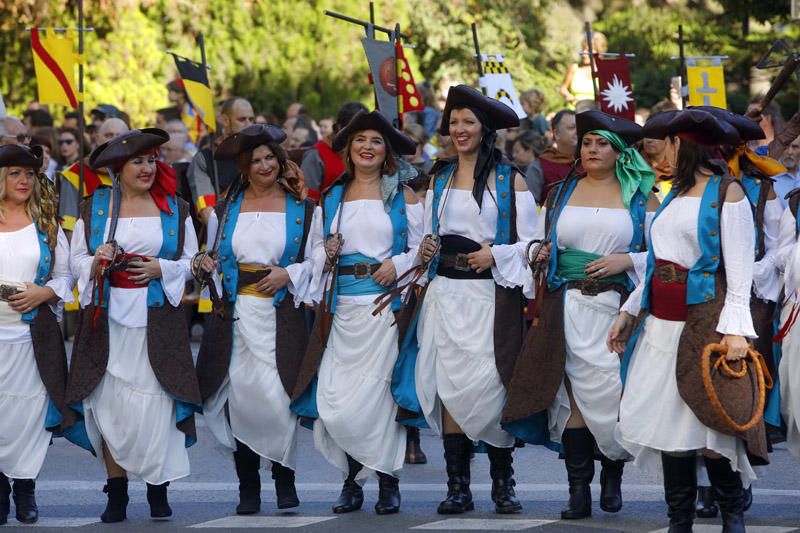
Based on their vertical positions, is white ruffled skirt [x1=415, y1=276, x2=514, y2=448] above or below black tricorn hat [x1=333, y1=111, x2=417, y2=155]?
below

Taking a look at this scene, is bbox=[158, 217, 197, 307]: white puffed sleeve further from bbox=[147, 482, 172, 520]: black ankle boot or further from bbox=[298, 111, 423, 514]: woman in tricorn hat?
bbox=[147, 482, 172, 520]: black ankle boot

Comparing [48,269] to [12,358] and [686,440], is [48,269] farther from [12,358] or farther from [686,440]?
[686,440]

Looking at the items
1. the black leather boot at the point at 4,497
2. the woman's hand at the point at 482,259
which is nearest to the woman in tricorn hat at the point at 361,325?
the woman's hand at the point at 482,259

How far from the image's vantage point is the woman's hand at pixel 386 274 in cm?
812

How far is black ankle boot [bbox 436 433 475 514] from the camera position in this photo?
7961 mm

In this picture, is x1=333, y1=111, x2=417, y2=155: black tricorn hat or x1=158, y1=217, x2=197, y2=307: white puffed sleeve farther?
x1=333, y1=111, x2=417, y2=155: black tricorn hat

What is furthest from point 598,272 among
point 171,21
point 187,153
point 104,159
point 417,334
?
point 171,21

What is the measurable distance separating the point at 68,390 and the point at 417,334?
1853 millimetres

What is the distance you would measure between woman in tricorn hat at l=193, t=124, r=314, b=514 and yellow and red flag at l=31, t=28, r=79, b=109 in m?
4.01

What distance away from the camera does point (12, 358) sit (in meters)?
7.96

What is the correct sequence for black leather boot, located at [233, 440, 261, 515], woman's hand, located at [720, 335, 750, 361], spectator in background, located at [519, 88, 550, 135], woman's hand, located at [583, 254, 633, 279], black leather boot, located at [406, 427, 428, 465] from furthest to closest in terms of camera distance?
1. spectator in background, located at [519, 88, 550, 135]
2. black leather boot, located at [406, 427, 428, 465]
3. black leather boot, located at [233, 440, 261, 515]
4. woman's hand, located at [583, 254, 633, 279]
5. woman's hand, located at [720, 335, 750, 361]

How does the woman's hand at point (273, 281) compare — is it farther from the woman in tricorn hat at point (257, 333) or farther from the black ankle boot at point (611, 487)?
the black ankle boot at point (611, 487)

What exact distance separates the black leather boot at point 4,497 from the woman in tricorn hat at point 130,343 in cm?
44

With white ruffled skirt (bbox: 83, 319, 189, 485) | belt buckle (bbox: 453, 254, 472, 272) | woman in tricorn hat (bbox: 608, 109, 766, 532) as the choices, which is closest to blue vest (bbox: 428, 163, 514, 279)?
belt buckle (bbox: 453, 254, 472, 272)
